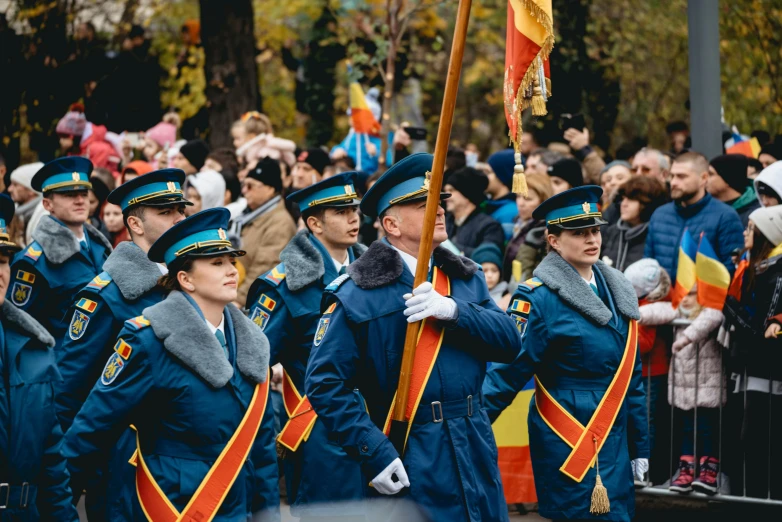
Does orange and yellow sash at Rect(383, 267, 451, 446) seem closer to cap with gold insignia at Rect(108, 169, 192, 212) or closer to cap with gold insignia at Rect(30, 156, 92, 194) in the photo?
cap with gold insignia at Rect(108, 169, 192, 212)

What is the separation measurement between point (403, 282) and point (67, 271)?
353cm

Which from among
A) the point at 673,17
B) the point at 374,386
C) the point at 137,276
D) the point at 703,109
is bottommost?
the point at 374,386

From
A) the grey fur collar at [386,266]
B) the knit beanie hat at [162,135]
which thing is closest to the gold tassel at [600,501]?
the grey fur collar at [386,266]

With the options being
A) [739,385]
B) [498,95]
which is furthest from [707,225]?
[498,95]

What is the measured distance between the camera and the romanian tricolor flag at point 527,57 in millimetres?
5502

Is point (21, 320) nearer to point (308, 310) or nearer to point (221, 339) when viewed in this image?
point (221, 339)

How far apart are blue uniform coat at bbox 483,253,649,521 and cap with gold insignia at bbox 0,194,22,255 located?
2.61m

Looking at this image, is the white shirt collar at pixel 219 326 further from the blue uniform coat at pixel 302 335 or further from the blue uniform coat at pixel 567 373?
the blue uniform coat at pixel 567 373

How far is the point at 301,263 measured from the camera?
24.9 ft

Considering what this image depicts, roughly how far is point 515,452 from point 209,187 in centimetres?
389

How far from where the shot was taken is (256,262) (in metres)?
10.7

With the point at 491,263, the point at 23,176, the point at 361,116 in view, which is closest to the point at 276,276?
the point at 491,263

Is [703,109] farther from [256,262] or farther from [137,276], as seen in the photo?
[137,276]

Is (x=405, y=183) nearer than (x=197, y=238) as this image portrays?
No
